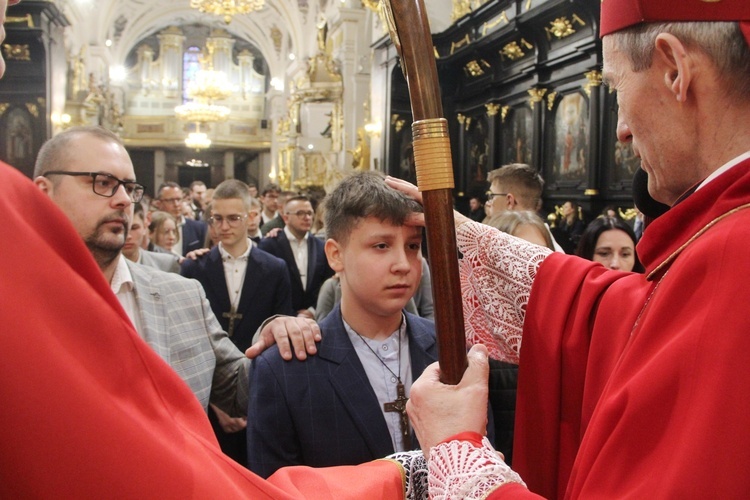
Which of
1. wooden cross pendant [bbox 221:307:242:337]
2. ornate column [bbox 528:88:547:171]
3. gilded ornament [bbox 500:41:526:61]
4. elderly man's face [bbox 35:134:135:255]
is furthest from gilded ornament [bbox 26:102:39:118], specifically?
elderly man's face [bbox 35:134:135:255]

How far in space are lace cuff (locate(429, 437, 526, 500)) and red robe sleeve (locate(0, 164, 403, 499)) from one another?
0.48 metres

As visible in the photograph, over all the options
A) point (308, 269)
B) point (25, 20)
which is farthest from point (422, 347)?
point (25, 20)

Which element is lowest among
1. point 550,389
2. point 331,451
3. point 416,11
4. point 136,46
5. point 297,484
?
point 331,451

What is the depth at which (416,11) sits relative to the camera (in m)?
1.33

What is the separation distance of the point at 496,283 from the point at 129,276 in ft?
4.67

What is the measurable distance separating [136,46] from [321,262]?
1304 inches

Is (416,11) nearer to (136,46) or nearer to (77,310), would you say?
(77,310)

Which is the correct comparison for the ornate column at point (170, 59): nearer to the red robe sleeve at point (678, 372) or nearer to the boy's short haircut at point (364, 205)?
the boy's short haircut at point (364, 205)

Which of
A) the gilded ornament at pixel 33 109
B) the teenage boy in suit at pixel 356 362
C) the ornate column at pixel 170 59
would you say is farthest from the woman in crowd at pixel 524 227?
the ornate column at pixel 170 59

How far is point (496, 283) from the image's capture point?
69.3 inches

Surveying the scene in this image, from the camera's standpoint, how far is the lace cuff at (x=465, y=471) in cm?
117

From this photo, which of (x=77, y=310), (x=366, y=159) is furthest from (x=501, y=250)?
A: (x=366, y=159)

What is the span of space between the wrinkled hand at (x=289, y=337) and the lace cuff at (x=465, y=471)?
0.75 meters

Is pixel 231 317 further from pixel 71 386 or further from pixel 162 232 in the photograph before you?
pixel 71 386
